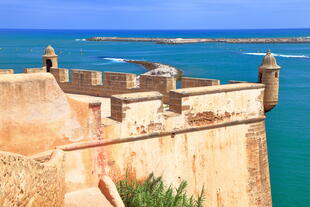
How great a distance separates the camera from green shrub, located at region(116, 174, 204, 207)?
7429 mm

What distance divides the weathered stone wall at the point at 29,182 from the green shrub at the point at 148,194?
155cm

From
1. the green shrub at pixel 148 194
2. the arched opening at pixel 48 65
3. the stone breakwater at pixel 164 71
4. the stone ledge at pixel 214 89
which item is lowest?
the green shrub at pixel 148 194

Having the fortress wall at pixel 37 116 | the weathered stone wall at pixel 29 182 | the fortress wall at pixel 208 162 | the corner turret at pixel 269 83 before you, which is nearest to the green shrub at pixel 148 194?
the fortress wall at pixel 208 162

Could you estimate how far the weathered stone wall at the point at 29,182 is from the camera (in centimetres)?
421

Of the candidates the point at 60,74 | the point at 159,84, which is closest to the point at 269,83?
the point at 159,84

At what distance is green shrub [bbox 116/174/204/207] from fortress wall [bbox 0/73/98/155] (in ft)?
4.24

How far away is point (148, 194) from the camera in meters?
7.61

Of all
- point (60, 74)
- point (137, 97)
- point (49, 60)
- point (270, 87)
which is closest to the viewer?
point (137, 97)

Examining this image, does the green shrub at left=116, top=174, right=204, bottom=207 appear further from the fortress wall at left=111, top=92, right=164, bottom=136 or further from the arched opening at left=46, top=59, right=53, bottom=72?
the arched opening at left=46, top=59, right=53, bottom=72

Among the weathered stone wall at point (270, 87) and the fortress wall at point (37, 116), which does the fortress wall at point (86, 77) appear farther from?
the weathered stone wall at point (270, 87)

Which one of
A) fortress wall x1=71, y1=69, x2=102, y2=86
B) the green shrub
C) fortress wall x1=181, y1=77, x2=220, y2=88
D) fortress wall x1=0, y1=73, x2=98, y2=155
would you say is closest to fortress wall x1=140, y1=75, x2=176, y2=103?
fortress wall x1=181, y1=77, x2=220, y2=88

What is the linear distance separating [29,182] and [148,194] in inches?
125

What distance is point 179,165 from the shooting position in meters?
8.87

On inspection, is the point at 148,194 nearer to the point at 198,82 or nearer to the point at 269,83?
the point at 198,82
